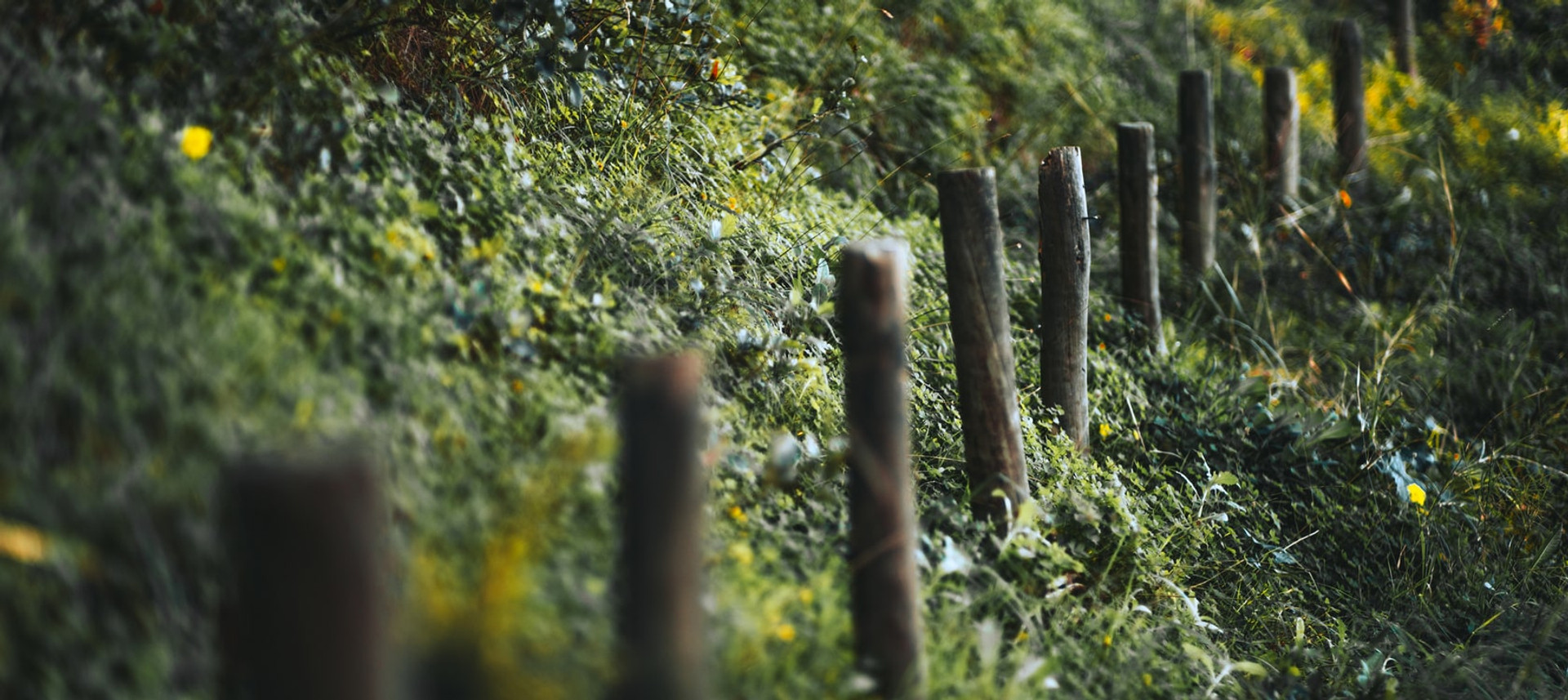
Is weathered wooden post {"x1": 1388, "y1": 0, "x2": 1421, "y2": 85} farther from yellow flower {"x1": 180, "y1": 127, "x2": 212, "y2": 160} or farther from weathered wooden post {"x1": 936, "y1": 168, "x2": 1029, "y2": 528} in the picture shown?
yellow flower {"x1": 180, "y1": 127, "x2": 212, "y2": 160}

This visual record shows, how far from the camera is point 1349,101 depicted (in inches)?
270

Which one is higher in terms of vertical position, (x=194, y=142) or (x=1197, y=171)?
(x=194, y=142)

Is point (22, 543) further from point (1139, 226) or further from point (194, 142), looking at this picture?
point (1139, 226)

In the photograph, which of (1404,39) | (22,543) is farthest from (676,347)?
(1404,39)

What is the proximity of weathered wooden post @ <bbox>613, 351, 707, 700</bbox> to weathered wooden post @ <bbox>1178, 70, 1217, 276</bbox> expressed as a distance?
4.52 metres

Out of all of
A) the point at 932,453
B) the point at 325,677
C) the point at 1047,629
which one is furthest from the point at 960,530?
the point at 325,677

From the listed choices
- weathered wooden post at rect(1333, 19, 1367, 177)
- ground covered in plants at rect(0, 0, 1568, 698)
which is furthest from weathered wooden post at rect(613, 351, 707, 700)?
weathered wooden post at rect(1333, 19, 1367, 177)

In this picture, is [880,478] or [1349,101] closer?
[880,478]

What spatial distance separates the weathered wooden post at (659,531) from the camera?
5.29ft

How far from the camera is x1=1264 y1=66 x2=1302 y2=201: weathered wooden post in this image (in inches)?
239

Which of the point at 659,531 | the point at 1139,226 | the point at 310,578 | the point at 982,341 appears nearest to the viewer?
the point at 310,578

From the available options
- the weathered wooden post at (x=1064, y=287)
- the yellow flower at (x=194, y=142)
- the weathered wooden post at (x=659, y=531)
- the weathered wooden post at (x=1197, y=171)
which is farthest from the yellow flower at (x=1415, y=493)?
the yellow flower at (x=194, y=142)

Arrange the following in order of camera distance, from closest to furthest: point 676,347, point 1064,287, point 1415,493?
point 676,347, point 1064,287, point 1415,493

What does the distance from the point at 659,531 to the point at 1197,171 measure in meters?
4.74
